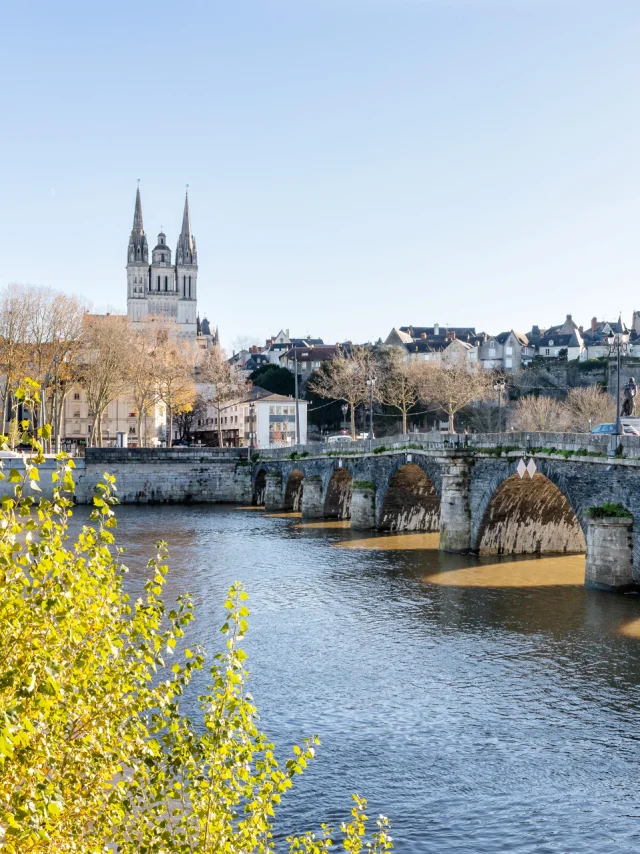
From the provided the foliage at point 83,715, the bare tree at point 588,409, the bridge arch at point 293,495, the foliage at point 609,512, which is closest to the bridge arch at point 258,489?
the bridge arch at point 293,495

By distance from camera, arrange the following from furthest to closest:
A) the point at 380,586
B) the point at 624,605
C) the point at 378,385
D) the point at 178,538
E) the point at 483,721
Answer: the point at 378,385
the point at 178,538
the point at 380,586
the point at 624,605
the point at 483,721

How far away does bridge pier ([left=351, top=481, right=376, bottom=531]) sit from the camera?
2154 inches

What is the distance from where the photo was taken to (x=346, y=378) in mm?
107625

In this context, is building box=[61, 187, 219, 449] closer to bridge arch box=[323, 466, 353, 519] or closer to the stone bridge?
bridge arch box=[323, 466, 353, 519]

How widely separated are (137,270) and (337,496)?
440 ft

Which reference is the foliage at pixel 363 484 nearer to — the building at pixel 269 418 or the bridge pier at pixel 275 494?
the bridge pier at pixel 275 494

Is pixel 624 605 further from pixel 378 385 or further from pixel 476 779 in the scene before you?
pixel 378 385

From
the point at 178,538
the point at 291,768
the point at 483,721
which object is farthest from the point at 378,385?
the point at 291,768

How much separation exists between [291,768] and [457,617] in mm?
21524

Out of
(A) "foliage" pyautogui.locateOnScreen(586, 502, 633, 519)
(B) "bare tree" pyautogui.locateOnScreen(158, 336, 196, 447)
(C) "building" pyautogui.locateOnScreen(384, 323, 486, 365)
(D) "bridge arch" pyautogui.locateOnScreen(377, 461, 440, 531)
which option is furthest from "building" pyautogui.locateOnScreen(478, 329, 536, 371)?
(A) "foliage" pyautogui.locateOnScreen(586, 502, 633, 519)

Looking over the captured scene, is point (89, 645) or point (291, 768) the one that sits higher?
point (89, 645)

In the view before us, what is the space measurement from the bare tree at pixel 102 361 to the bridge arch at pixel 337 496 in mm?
31371

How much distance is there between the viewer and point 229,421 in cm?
12162

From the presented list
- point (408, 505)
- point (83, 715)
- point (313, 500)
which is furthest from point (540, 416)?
point (83, 715)
